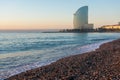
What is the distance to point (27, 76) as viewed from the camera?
12.5 m

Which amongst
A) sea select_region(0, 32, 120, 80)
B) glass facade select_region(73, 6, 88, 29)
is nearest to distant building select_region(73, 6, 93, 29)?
glass facade select_region(73, 6, 88, 29)

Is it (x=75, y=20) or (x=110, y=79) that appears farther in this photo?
(x=75, y=20)

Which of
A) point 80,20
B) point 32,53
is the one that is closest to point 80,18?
point 80,20

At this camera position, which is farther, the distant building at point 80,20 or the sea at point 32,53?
the distant building at point 80,20

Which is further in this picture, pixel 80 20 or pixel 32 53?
pixel 80 20

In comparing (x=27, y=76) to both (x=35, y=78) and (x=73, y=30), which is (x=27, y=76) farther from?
(x=73, y=30)

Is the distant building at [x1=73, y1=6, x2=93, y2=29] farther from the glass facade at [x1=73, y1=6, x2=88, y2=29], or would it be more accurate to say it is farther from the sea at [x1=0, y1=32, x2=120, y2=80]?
the sea at [x1=0, y1=32, x2=120, y2=80]

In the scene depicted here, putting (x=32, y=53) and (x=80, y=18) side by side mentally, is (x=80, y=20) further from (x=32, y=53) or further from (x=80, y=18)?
(x=32, y=53)

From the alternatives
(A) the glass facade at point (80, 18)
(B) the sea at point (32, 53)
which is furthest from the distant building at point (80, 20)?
(B) the sea at point (32, 53)

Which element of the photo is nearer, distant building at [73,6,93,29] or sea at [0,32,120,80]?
sea at [0,32,120,80]

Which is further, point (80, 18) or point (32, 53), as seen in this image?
point (80, 18)

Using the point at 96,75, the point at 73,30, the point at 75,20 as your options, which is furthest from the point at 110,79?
the point at 75,20

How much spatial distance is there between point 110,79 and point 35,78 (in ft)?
10.5

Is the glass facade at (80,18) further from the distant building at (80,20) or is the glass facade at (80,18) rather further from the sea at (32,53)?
the sea at (32,53)
